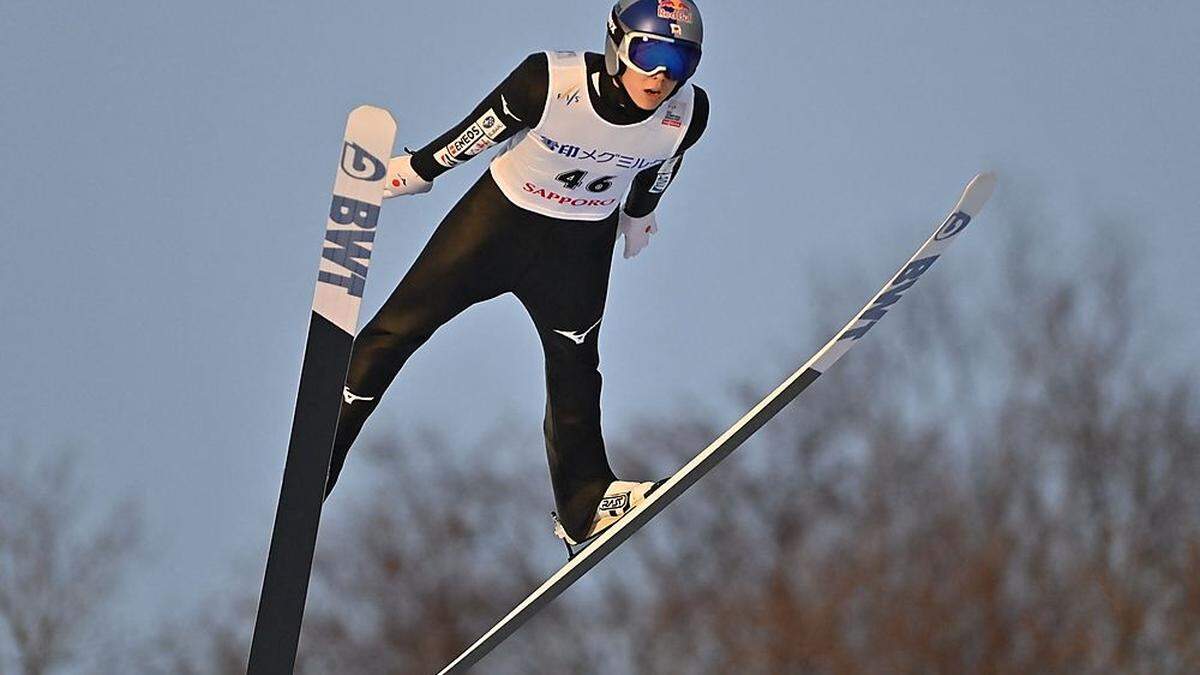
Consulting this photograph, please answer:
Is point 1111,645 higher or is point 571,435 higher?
point 571,435

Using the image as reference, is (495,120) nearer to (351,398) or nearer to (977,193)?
(351,398)

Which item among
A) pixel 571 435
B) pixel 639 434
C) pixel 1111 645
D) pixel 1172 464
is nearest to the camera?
pixel 571 435

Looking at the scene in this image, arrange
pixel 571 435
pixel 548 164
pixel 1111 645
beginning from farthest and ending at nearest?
pixel 1111 645 < pixel 571 435 < pixel 548 164

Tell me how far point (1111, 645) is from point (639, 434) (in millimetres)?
7954

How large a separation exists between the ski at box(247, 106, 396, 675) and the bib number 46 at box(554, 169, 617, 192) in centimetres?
83

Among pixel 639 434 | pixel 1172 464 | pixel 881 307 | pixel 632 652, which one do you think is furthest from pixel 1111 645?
pixel 881 307

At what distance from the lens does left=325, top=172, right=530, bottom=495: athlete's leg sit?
7203 mm

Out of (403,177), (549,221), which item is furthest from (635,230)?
(403,177)

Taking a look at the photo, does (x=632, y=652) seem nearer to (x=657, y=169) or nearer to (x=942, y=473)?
(x=942, y=473)

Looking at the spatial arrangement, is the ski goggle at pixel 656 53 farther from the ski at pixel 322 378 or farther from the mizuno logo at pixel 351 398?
the mizuno logo at pixel 351 398

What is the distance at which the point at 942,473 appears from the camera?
28.8 meters

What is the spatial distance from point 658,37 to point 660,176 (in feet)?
2.46

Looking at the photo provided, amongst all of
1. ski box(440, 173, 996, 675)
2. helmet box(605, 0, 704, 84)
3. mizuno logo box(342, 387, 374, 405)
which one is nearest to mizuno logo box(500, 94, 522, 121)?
helmet box(605, 0, 704, 84)

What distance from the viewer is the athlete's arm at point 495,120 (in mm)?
6918
